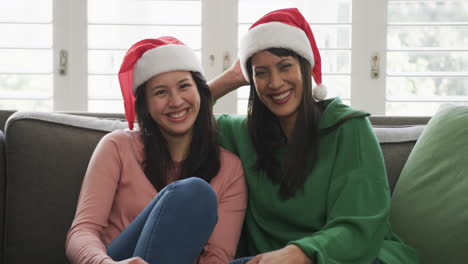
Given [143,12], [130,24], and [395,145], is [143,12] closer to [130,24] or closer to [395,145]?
[130,24]

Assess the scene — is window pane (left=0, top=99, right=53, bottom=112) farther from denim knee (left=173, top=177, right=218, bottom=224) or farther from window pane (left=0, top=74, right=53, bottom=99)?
denim knee (left=173, top=177, right=218, bottom=224)

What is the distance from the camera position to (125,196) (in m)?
1.73

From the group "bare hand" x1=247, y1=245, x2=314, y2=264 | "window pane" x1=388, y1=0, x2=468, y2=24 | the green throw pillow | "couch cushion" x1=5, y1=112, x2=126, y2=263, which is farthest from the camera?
"window pane" x1=388, y1=0, x2=468, y2=24

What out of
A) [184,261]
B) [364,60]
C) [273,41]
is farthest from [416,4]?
[184,261]

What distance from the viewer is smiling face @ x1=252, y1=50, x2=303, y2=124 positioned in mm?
1676

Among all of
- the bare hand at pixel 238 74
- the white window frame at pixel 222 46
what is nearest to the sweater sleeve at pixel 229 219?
the bare hand at pixel 238 74

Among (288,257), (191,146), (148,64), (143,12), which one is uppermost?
(143,12)

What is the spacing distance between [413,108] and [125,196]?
1.85m

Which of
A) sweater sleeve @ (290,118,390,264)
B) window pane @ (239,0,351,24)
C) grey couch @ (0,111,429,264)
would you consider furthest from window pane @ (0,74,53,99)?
sweater sleeve @ (290,118,390,264)

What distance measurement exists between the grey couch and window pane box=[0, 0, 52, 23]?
1294 mm

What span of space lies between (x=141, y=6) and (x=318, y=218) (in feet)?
5.96

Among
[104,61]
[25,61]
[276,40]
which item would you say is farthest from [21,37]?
[276,40]

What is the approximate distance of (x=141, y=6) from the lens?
3.08 meters

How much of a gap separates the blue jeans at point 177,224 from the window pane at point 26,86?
1.77 metres
